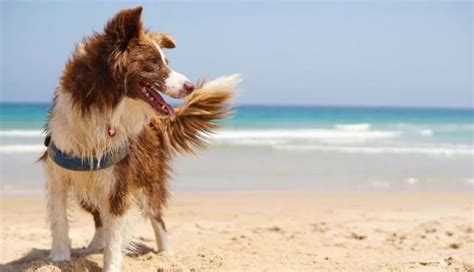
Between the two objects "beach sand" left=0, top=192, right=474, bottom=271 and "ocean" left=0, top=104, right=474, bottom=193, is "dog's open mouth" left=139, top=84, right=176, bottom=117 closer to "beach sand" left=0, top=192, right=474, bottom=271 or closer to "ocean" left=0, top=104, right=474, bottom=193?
"beach sand" left=0, top=192, right=474, bottom=271

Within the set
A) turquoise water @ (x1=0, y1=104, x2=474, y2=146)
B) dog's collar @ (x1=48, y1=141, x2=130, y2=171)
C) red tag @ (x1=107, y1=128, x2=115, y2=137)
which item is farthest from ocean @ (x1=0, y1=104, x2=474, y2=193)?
red tag @ (x1=107, y1=128, x2=115, y2=137)

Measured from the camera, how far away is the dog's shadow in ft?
14.8

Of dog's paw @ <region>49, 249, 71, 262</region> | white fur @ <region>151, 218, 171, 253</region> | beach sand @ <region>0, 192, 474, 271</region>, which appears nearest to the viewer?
dog's paw @ <region>49, 249, 71, 262</region>

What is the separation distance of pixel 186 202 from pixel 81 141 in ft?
14.9

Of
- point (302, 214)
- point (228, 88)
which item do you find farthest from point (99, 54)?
point (302, 214)

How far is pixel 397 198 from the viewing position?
973cm

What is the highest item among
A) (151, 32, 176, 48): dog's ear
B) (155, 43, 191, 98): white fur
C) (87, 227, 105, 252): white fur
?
(151, 32, 176, 48): dog's ear

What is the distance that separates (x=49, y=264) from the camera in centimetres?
452

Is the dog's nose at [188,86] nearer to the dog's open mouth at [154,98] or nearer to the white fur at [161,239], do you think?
the dog's open mouth at [154,98]

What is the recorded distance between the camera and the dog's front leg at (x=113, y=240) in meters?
4.51

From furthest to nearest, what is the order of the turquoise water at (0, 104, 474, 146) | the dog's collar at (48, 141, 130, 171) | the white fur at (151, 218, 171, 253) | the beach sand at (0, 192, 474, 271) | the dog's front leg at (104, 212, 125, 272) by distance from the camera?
the turquoise water at (0, 104, 474, 146) < the white fur at (151, 218, 171, 253) < the beach sand at (0, 192, 474, 271) < the dog's front leg at (104, 212, 125, 272) < the dog's collar at (48, 141, 130, 171)

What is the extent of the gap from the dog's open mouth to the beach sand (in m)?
1.00

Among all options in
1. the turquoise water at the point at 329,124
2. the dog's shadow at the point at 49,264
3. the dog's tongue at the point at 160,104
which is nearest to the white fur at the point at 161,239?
the dog's shadow at the point at 49,264

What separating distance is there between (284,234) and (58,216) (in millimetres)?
2871
